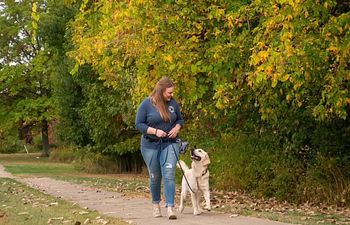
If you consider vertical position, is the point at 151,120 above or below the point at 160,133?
above

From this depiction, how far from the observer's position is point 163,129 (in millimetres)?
8375

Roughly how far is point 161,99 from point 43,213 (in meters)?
2.94

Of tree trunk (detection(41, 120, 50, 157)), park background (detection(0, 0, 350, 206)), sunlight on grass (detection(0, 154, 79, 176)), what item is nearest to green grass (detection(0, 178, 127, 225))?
park background (detection(0, 0, 350, 206))

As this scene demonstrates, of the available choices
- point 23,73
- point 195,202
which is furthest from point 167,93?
point 23,73

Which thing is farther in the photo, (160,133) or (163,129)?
(163,129)

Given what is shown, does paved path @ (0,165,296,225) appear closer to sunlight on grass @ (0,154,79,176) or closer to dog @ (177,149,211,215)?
dog @ (177,149,211,215)

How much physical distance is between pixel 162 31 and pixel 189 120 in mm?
9619

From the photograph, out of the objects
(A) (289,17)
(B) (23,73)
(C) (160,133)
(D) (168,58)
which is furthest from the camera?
(B) (23,73)

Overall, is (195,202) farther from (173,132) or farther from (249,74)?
(249,74)

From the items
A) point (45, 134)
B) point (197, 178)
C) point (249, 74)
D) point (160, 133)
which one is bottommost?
point (197, 178)

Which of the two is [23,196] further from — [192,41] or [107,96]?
[107,96]

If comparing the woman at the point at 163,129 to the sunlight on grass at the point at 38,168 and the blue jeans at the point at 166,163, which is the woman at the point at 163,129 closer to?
the blue jeans at the point at 166,163

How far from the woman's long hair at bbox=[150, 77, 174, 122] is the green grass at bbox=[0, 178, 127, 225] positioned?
5.21 feet

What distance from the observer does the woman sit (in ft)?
27.4
